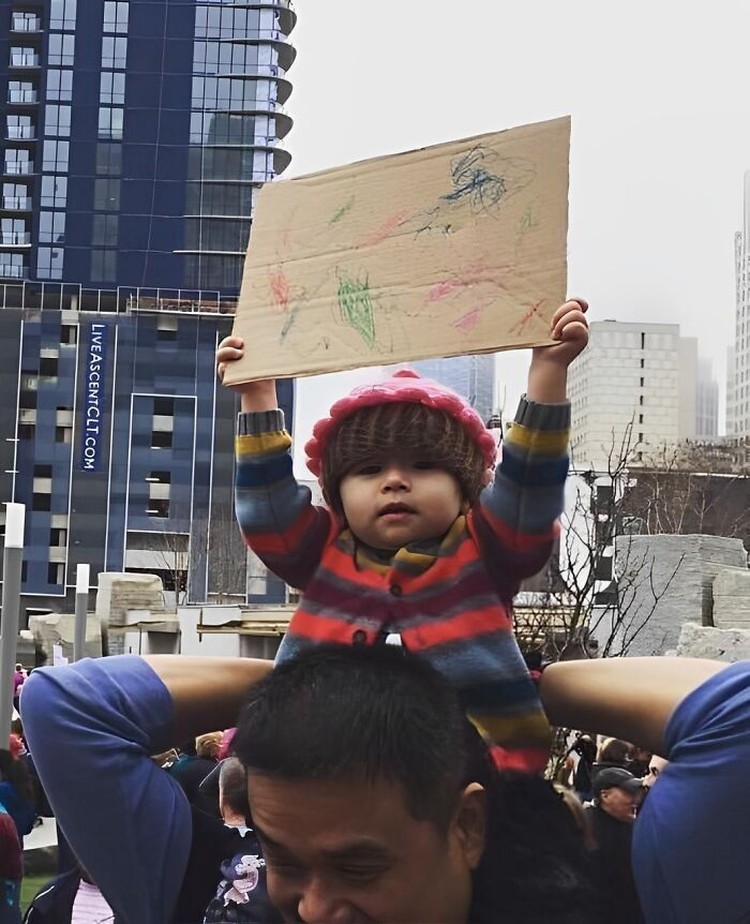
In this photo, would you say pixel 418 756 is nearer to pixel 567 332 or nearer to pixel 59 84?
pixel 567 332

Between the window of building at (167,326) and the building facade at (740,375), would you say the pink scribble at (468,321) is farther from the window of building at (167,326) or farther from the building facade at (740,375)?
the building facade at (740,375)

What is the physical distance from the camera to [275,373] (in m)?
1.86

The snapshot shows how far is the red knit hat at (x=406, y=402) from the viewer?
185 cm

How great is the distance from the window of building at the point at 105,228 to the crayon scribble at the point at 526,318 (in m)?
55.9

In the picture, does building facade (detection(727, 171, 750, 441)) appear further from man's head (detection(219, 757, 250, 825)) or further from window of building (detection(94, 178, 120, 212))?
man's head (detection(219, 757, 250, 825))

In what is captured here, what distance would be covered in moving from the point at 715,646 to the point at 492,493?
22.8 ft

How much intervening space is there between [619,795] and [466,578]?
492mm

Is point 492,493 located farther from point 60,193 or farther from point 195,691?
point 60,193

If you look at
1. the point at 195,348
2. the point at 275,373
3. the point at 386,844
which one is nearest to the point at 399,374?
the point at 275,373

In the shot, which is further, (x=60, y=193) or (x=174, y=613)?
(x=60, y=193)

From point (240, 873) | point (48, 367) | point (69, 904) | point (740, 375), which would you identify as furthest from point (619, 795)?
point (740, 375)

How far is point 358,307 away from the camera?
1.84 metres

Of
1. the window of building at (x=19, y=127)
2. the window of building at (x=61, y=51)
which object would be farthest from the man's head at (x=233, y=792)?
the window of building at (x=19, y=127)

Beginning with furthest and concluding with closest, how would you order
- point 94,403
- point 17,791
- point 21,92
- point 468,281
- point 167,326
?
point 21,92
point 167,326
point 94,403
point 17,791
point 468,281
